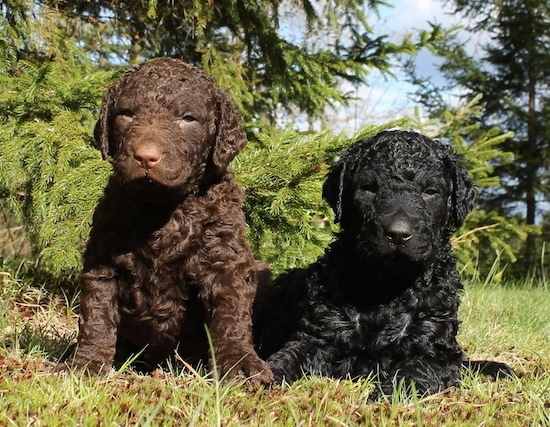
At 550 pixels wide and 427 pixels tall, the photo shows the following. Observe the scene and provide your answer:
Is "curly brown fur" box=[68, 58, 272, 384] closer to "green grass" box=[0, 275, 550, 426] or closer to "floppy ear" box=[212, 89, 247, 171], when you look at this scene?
"floppy ear" box=[212, 89, 247, 171]

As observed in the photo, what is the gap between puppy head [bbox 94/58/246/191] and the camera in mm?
2902

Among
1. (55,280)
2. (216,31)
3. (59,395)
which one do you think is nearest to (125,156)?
(59,395)

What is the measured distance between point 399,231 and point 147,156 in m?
1.21

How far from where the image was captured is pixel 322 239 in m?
5.43

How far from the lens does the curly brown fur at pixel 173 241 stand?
3102 millimetres

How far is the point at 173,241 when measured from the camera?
3.24 metres

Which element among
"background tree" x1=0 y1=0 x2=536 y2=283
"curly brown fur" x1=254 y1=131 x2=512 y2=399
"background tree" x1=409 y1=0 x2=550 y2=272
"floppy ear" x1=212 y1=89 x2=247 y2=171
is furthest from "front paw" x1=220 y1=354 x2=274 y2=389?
"background tree" x1=409 y1=0 x2=550 y2=272

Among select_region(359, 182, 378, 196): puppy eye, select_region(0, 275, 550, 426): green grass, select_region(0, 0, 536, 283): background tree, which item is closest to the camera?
select_region(0, 275, 550, 426): green grass

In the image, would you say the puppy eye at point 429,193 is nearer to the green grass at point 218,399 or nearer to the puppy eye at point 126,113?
the green grass at point 218,399

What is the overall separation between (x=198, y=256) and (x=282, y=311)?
1025 millimetres

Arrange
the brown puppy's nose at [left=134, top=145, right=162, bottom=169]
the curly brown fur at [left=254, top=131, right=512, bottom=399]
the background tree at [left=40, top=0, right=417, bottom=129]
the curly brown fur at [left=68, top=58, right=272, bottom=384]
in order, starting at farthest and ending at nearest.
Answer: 1. the background tree at [left=40, top=0, right=417, bottom=129]
2. the curly brown fur at [left=254, top=131, right=512, bottom=399]
3. the curly brown fur at [left=68, top=58, right=272, bottom=384]
4. the brown puppy's nose at [left=134, top=145, right=162, bottom=169]

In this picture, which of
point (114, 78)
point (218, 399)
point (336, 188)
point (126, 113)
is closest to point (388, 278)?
point (336, 188)

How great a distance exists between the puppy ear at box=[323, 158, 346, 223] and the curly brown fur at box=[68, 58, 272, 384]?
0.60 m

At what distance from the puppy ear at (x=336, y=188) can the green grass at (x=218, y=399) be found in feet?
3.13
